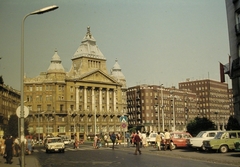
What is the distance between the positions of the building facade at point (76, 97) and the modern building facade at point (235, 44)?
63.4 meters

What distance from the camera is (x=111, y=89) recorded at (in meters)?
125

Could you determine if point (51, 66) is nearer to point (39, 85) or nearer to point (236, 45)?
point (39, 85)

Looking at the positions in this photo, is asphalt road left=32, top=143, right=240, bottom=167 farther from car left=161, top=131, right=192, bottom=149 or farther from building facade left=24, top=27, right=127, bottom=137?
building facade left=24, top=27, right=127, bottom=137

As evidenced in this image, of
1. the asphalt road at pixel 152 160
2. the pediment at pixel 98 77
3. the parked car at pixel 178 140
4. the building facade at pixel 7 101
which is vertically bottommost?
the asphalt road at pixel 152 160

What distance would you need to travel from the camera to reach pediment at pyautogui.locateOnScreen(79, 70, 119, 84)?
385 feet

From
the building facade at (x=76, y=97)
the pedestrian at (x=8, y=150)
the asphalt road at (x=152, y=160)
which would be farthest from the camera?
the building facade at (x=76, y=97)

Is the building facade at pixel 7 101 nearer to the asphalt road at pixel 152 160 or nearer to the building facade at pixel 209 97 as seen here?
the asphalt road at pixel 152 160

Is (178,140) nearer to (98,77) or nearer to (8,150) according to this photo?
(8,150)

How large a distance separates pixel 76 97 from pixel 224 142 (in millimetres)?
87963

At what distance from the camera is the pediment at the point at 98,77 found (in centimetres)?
11731

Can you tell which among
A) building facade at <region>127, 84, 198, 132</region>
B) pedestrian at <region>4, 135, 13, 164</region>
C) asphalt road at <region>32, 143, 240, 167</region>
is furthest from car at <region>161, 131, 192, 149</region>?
building facade at <region>127, 84, 198, 132</region>

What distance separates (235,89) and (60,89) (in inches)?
2878

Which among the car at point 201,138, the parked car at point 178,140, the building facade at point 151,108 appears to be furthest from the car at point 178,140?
the building facade at point 151,108

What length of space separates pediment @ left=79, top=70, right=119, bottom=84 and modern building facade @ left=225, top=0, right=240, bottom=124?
73.4 meters
